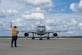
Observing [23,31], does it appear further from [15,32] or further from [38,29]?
[15,32]

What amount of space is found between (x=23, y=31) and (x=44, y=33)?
836cm

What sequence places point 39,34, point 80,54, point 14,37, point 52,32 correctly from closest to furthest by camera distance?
point 80,54
point 14,37
point 39,34
point 52,32

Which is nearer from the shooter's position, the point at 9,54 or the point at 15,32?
the point at 9,54

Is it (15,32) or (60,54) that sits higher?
A: (15,32)

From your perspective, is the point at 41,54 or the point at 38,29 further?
the point at 38,29

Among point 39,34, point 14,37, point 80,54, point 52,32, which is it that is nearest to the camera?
point 80,54

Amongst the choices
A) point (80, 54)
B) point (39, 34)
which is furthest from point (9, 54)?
point (39, 34)

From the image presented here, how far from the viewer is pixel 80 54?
720 inches

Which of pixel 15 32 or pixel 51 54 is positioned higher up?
pixel 15 32

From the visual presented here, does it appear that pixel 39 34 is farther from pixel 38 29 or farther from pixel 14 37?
pixel 14 37

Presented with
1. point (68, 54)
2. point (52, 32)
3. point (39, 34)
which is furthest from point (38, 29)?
point (68, 54)

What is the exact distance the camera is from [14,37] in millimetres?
27688

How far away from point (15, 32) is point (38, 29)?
35752 millimetres

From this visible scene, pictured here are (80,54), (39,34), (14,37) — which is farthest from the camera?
(39,34)
